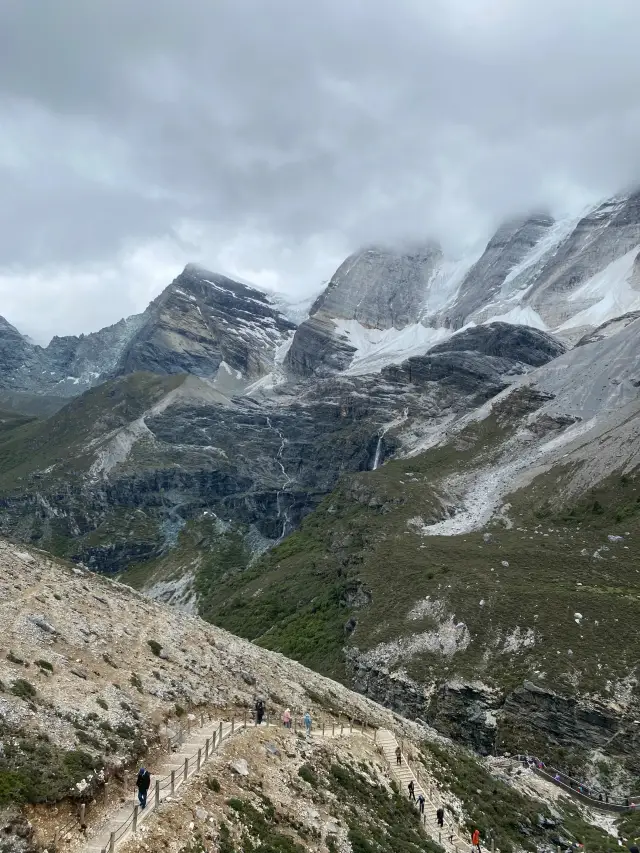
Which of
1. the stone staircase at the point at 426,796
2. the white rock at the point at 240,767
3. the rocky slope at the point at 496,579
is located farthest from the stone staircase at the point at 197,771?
the rocky slope at the point at 496,579

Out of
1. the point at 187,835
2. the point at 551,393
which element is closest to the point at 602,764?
the point at 187,835

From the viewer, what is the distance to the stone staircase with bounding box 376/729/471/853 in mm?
31922

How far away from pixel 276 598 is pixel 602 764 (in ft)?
242

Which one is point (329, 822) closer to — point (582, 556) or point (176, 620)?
point (176, 620)

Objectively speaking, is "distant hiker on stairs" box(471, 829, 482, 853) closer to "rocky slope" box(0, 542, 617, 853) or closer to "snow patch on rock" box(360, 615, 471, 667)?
"rocky slope" box(0, 542, 617, 853)

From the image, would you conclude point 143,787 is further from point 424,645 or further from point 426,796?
point 424,645

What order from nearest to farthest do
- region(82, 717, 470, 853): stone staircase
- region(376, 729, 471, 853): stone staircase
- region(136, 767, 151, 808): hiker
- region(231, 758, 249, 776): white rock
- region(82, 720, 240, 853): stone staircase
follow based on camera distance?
region(82, 720, 240, 853): stone staircase → region(82, 717, 470, 853): stone staircase → region(136, 767, 151, 808): hiker → region(231, 758, 249, 776): white rock → region(376, 729, 471, 853): stone staircase

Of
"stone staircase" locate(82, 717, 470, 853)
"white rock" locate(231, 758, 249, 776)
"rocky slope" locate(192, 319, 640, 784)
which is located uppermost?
"rocky slope" locate(192, 319, 640, 784)

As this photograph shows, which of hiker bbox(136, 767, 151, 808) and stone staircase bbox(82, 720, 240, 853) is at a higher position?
hiker bbox(136, 767, 151, 808)

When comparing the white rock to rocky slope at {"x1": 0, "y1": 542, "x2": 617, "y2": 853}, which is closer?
rocky slope at {"x1": 0, "y1": 542, "x2": 617, "y2": 853}

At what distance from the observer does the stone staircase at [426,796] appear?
31922mm

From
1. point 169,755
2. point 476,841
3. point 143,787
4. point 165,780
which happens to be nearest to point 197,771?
point 165,780

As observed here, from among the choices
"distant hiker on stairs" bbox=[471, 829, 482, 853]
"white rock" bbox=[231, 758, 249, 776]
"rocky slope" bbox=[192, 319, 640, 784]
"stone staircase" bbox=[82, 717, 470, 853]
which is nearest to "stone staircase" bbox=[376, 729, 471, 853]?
"stone staircase" bbox=[82, 717, 470, 853]

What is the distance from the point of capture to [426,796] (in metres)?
35.2
